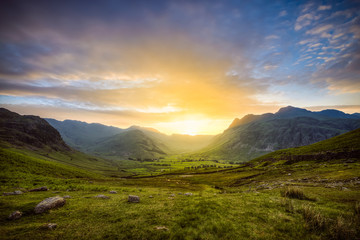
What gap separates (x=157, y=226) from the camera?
13.4 m

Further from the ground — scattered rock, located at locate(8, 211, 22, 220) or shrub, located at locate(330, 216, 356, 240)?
shrub, located at locate(330, 216, 356, 240)

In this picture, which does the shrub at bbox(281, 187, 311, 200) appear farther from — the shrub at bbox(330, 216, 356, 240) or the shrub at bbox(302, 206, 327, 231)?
the shrub at bbox(330, 216, 356, 240)

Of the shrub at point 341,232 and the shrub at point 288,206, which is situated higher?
the shrub at point 341,232

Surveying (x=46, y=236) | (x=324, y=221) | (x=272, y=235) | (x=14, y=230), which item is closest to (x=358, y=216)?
(x=324, y=221)

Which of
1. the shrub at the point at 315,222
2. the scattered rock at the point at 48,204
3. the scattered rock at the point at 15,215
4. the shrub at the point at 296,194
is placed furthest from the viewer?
the shrub at the point at 296,194

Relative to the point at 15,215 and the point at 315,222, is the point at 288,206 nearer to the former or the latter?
the point at 315,222

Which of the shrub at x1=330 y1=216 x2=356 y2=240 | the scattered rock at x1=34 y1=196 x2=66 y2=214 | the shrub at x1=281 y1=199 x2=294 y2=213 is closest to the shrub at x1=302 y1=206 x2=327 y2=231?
the shrub at x1=330 y1=216 x2=356 y2=240

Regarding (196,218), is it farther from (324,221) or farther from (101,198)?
(101,198)

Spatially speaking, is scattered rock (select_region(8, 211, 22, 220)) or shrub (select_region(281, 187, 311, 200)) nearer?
scattered rock (select_region(8, 211, 22, 220))

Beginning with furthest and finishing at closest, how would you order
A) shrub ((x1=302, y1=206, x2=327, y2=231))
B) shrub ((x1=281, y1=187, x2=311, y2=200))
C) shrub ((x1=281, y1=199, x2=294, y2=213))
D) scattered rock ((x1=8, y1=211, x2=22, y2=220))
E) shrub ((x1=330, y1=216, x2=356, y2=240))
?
1. shrub ((x1=281, y1=187, x2=311, y2=200))
2. shrub ((x1=281, y1=199, x2=294, y2=213))
3. scattered rock ((x1=8, y1=211, x2=22, y2=220))
4. shrub ((x1=302, y1=206, x2=327, y2=231))
5. shrub ((x1=330, y1=216, x2=356, y2=240))

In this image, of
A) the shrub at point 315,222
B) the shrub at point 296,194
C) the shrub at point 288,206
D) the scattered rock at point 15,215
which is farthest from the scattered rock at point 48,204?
the shrub at point 296,194

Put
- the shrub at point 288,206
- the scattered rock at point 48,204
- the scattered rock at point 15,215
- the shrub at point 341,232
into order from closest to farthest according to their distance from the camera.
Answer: the shrub at point 341,232, the scattered rock at point 15,215, the scattered rock at point 48,204, the shrub at point 288,206

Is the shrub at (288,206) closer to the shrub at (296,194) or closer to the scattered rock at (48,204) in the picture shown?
the shrub at (296,194)

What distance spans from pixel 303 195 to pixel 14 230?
33475 mm
